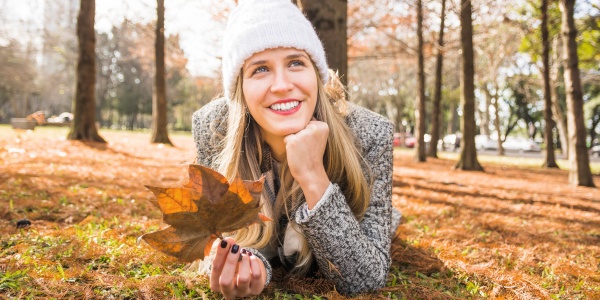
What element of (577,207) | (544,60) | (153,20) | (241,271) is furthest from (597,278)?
(153,20)

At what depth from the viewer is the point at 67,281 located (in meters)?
1.73

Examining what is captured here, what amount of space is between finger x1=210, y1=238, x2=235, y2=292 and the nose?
2.16 feet

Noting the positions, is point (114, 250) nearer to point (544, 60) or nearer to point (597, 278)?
point (597, 278)

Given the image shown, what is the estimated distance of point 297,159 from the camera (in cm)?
162

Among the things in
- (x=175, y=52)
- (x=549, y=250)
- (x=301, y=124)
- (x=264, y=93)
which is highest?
(x=175, y=52)

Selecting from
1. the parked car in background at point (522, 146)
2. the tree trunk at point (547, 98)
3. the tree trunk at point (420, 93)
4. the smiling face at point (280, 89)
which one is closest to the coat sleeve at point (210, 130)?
the smiling face at point (280, 89)

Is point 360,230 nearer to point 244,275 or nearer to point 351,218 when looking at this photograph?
point 351,218

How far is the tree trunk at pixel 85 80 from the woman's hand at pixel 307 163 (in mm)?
9599

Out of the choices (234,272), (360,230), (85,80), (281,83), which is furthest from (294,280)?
(85,80)

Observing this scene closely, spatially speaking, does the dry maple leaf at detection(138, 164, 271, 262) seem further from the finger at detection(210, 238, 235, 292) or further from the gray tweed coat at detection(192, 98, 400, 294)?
the gray tweed coat at detection(192, 98, 400, 294)

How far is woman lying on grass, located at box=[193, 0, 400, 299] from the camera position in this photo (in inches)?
63.9

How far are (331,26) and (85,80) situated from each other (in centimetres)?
778

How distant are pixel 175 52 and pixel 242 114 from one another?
1532 cm

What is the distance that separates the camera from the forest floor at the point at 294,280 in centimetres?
176
